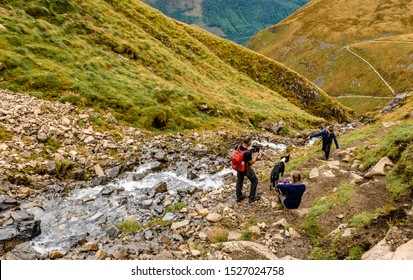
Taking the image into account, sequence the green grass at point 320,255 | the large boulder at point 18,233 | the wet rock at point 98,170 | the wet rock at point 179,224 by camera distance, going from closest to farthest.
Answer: the green grass at point 320,255, the large boulder at point 18,233, the wet rock at point 179,224, the wet rock at point 98,170

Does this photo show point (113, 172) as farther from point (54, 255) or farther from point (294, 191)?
point (294, 191)

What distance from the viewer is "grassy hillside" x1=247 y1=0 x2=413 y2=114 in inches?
4724

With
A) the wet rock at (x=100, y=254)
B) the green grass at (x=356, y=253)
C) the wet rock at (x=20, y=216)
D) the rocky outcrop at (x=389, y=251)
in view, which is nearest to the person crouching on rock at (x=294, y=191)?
the green grass at (x=356, y=253)

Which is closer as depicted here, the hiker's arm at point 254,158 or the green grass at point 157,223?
the hiker's arm at point 254,158

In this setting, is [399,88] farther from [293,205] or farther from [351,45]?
[293,205]

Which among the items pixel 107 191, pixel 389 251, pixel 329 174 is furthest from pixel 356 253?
pixel 107 191

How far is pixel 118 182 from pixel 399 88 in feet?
404

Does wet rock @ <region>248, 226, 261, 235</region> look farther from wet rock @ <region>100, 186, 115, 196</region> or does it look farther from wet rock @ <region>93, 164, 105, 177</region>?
wet rock @ <region>93, 164, 105, 177</region>

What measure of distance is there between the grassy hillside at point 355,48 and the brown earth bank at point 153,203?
11101 centimetres

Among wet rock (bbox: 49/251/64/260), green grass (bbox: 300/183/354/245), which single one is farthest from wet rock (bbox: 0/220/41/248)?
green grass (bbox: 300/183/354/245)

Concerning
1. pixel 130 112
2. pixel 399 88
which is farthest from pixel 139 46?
pixel 399 88

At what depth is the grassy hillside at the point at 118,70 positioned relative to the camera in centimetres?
2642

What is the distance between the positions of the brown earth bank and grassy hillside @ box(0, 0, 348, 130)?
10.8 feet

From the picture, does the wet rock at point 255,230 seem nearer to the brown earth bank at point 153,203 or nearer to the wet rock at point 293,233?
the brown earth bank at point 153,203
